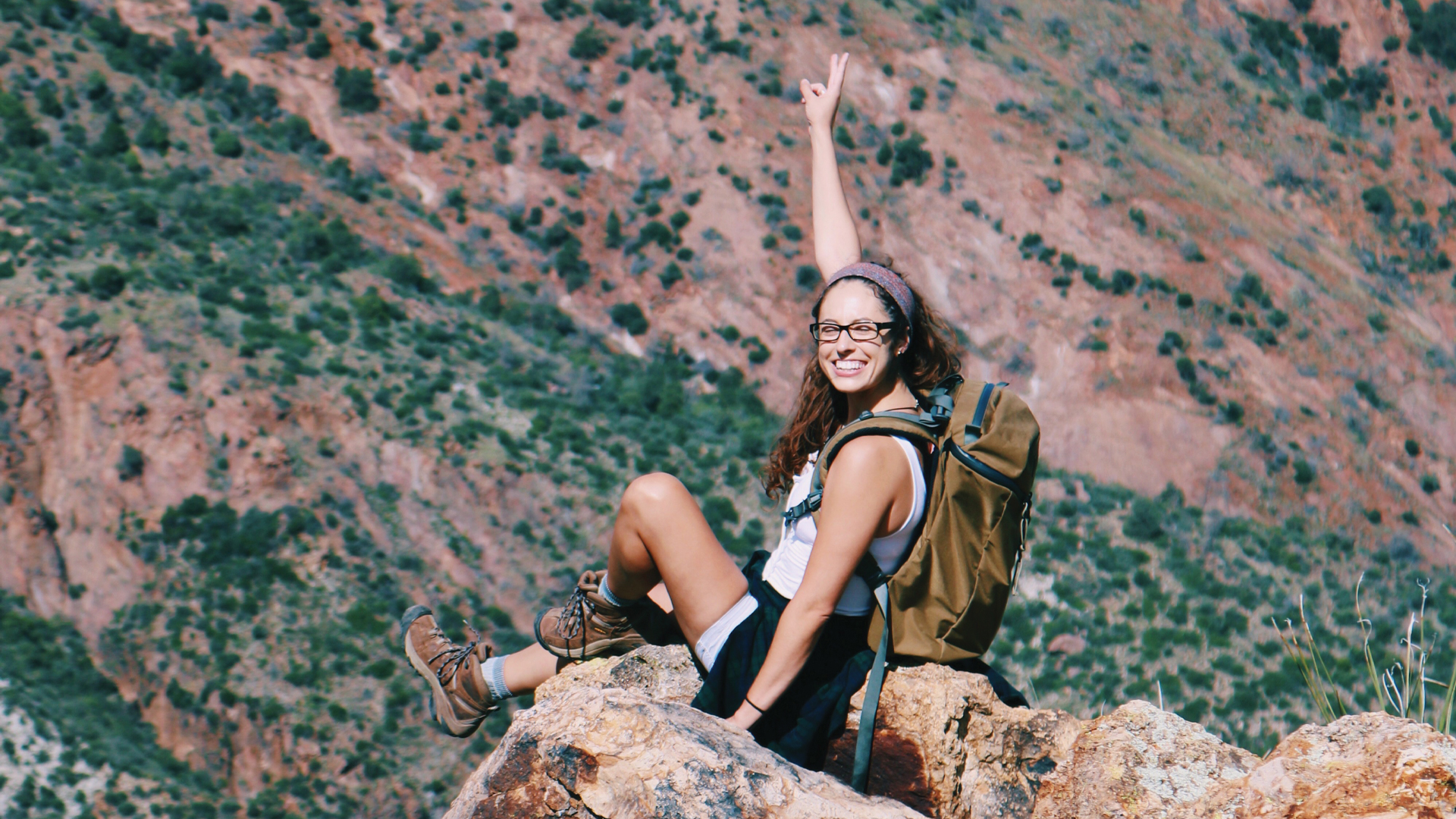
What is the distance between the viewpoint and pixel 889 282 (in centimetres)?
322

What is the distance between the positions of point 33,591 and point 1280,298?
2145 cm

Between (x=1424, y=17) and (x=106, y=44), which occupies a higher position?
(x=1424, y=17)

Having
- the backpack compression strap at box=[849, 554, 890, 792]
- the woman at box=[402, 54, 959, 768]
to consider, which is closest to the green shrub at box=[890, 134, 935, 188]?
the woman at box=[402, 54, 959, 768]

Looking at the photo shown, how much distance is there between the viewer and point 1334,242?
82.6ft

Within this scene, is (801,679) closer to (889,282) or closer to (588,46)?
(889,282)

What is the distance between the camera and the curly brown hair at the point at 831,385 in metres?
3.30

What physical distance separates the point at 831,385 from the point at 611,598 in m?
0.97

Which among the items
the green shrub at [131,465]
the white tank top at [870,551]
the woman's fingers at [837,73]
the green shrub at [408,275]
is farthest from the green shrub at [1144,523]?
the white tank top at [870,551]

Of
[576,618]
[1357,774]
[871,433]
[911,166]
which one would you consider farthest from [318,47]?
[1357,774]

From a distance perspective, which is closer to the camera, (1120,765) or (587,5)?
(1120,765)

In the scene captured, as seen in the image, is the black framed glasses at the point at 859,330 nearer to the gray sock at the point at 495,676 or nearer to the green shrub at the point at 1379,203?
the gray sock at the point at 495,676

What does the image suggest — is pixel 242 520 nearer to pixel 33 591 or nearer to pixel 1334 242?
pixel 33 591

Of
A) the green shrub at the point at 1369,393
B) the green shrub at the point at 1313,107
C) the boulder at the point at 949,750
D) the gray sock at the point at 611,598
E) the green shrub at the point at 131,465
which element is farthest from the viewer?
the green shrub at the point at 1313,107

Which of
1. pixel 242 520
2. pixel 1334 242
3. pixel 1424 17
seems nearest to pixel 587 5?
pixel 242 520
